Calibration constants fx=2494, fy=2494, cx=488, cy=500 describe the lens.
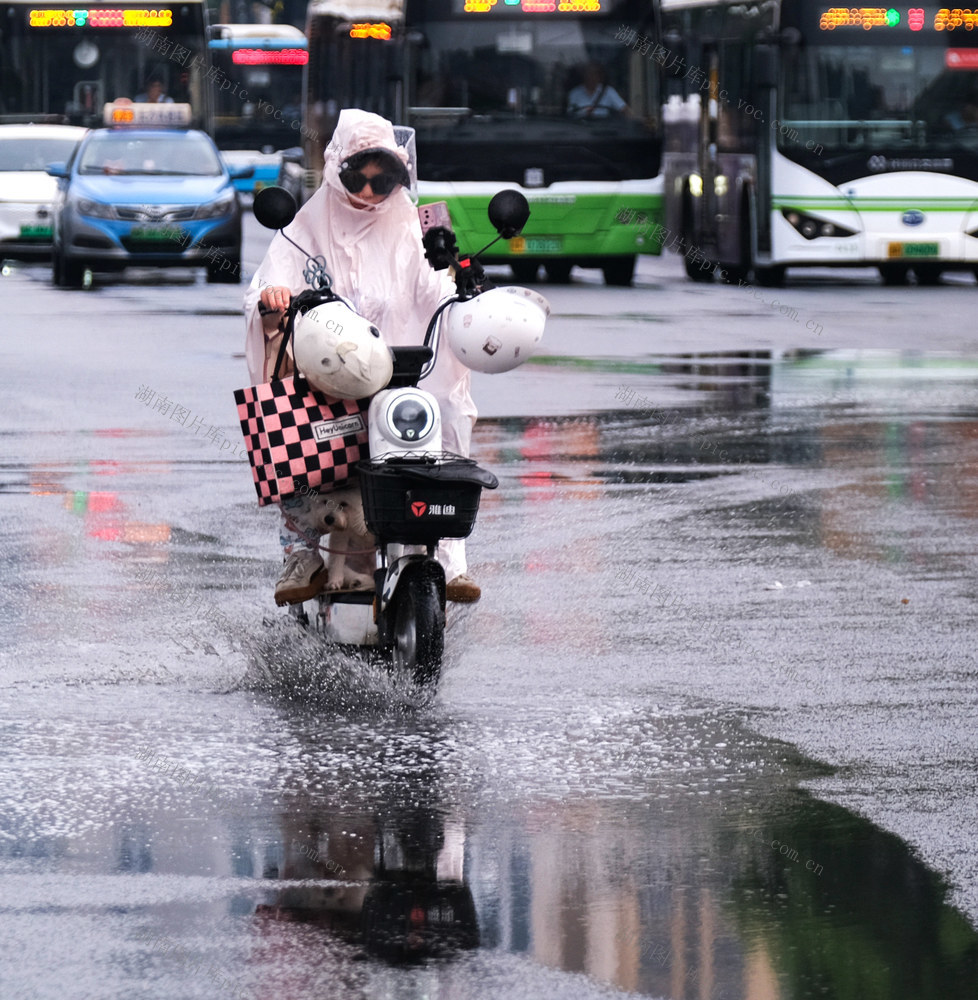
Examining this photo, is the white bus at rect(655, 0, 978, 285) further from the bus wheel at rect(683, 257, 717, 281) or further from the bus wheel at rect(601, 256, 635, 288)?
the bus wheel at rect(683, 257, 717, 281)

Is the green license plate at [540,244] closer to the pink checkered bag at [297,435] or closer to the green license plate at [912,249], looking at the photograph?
the green license plate at [912,249]

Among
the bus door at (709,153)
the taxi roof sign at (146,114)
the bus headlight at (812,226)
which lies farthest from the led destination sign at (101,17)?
the bus headlight at (812,226)

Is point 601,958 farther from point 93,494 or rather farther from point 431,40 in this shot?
point 431,40

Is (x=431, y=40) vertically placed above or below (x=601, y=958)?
above

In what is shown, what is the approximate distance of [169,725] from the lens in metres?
6.77

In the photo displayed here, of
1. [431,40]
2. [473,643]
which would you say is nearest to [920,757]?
[473,643]

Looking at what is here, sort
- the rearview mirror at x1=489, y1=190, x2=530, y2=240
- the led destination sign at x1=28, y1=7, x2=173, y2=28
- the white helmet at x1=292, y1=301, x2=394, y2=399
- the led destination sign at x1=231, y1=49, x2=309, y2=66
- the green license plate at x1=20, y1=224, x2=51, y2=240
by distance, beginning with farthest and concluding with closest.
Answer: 1. the led destination sign at x1=231, y1=49, x2=309, y2=66
2. the led destination sign at x1=28, y1=7, x2=173, y2=28
3. the green license plate at x1=20, y1=224, x2=51, y2=240
4. the rearview mirror at x1=489, y1=190, x2=530, y2=240
5. the white helmet at x1=292, y1=301, x2=394, y2=399

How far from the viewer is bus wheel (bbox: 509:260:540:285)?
2875 cm

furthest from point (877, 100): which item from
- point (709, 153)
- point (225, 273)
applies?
point (225, 273)

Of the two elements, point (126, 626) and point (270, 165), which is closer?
point (126, 626)

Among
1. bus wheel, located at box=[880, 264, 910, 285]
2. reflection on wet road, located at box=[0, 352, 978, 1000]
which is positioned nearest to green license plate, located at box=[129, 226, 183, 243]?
bus wheel, located at box=[880, 264, 910, 285]

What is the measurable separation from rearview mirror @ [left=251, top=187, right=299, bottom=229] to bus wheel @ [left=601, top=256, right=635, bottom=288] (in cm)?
2006

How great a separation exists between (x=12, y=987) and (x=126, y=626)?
3.81 metres

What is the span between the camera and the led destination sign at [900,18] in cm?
2623
